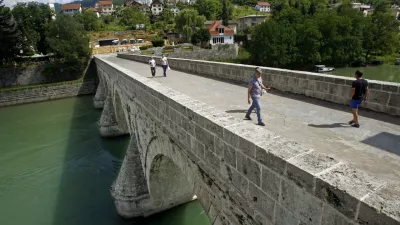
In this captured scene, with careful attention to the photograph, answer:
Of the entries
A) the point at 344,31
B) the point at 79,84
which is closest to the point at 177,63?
the point at 79,84

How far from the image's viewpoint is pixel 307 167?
7.39ft

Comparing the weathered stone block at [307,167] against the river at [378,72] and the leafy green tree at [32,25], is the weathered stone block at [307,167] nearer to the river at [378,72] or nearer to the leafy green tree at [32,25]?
the river at [378,72]

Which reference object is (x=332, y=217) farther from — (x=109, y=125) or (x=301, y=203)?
(x=109, y=125)

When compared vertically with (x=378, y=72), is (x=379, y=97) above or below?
above

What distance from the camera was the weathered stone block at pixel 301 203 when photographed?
7.20 feet

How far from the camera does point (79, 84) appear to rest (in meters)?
31.9

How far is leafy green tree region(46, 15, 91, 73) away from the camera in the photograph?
31569 mm

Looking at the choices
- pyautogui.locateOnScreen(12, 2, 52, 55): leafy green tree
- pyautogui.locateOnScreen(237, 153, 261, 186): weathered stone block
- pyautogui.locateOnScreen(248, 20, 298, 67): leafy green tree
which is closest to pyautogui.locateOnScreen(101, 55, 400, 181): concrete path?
pyautogui.locateOnScreen(237, 153, 261, 186): weathered stone block

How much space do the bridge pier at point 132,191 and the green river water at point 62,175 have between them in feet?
1.38

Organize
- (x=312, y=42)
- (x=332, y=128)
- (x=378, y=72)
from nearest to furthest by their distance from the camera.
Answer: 1. (x=332, y=128)
2. (x=378, y=72)
3. (x=312, y=42)

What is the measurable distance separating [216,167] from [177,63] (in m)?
12.8

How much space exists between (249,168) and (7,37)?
124 feet

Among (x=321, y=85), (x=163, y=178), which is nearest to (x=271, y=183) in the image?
(x=321, y=85)

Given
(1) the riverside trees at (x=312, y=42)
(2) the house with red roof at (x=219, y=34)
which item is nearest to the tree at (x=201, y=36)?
(2) the house with red roof at (x=219, y=34)
